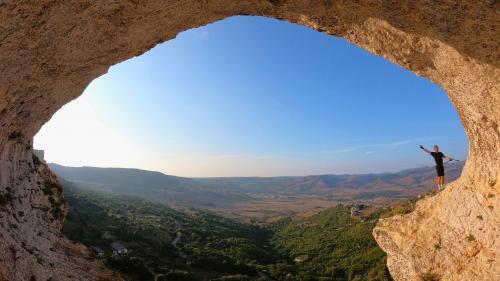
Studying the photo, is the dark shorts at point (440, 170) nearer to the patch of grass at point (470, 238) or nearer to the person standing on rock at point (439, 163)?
the person standing on rock at point (439, 163)

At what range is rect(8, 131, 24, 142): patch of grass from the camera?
11.6m

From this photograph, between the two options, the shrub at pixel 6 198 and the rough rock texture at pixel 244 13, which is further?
the shrub at pixel 6 198

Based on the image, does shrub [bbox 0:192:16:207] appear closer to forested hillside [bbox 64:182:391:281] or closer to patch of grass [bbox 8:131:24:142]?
patch of grass [bbox 8:131:24:142]

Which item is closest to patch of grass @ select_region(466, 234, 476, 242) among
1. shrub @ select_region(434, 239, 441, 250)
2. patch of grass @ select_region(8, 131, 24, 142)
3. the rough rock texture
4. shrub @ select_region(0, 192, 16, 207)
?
the rough rock texture

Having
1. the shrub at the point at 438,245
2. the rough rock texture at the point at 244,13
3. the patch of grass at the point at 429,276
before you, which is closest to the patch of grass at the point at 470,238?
the rough rock texture at the point at 244,13

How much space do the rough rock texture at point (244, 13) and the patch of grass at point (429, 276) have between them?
0.49 ft

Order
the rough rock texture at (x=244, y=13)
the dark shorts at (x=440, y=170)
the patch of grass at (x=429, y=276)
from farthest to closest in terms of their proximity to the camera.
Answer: the dark shorts at (x=440, y=170) < the patch of grass at (x=429, y=276) < the rough rock texture at (x=244, y=13)

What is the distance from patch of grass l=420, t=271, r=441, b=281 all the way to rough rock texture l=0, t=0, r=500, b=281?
0.15 meters

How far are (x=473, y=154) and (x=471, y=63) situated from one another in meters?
4.19

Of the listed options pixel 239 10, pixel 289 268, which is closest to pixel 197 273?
pixel 289 268

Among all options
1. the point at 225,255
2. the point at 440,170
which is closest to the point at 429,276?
the point at 440,170

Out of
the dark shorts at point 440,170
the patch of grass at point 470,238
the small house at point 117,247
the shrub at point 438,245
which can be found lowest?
the small house at point 117,247

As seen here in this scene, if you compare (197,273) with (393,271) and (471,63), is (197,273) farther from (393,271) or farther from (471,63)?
(471,63)

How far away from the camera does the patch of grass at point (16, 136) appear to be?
11.6m
